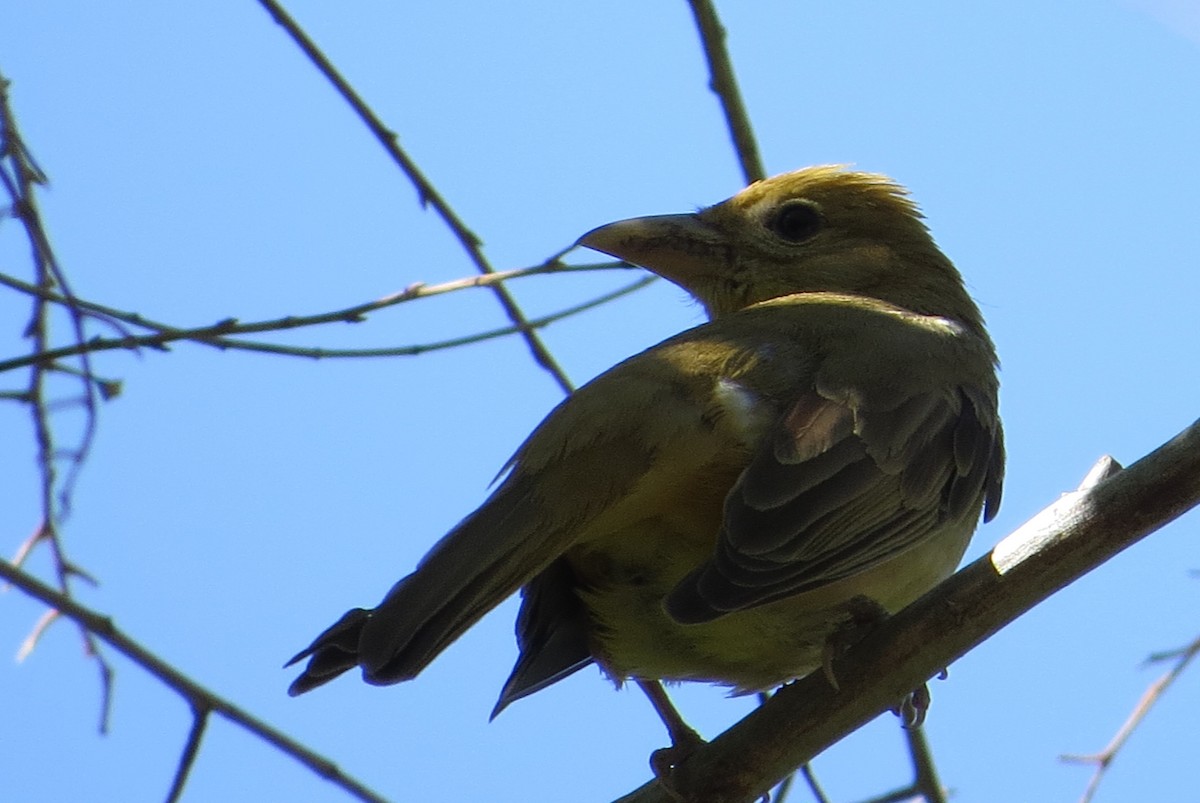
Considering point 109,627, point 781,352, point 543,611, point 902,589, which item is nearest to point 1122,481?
point 902,589

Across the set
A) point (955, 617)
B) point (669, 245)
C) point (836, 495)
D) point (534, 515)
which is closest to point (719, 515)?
point (836, 495)

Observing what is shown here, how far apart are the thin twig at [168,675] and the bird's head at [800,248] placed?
2.15m

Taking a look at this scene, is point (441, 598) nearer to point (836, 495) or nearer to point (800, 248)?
point (836, 495)

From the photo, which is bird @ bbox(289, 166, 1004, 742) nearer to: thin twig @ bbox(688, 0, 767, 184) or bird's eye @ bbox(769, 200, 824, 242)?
thin twig @ bbox(688, 0, 767, 184)

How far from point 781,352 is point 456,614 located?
131 centimetres

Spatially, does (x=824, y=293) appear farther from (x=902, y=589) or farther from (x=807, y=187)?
(x=902, y=589)

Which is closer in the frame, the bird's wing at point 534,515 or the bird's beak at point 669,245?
the bird's wing at point 534,515

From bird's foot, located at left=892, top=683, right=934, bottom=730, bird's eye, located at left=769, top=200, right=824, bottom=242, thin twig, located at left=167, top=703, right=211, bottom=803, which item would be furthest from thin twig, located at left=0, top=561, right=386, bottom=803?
bird's eye, located at left=769, top=200, right=824, bottom=242

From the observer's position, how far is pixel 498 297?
14.5 feet

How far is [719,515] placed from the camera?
366cm

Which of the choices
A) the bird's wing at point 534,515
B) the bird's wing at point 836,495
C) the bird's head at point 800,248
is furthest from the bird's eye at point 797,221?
the bird's wing at point 534,515

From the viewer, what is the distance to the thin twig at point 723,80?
4.43 metres

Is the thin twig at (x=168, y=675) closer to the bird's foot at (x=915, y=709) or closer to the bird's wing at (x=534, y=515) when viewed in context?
the bird's wing at (x=534, y=515)

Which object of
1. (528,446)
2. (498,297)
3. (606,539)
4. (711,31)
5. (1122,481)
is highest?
(711,31)
